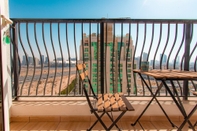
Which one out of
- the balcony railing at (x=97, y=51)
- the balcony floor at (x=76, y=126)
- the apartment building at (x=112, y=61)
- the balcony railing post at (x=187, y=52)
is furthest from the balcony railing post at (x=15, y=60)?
the balcony railing post at (x=187, y=52)

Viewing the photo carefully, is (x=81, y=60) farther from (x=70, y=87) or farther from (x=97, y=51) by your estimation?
(x=70, y=87)

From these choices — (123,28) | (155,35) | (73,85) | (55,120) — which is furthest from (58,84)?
(155,35)

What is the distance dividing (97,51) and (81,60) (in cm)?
37

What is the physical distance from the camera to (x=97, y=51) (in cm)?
242

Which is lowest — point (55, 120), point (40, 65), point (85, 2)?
point (55, 120)

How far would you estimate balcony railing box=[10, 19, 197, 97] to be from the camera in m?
2.32

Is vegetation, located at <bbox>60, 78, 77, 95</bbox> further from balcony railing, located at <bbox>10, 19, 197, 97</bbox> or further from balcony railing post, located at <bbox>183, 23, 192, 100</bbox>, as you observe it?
balcony railing post, located at <bbox>183, 23, 192, 100</bbox>

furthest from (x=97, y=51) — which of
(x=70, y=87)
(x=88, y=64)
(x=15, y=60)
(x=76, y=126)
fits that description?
(x=15, y=60)

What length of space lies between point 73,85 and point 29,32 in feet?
4.20

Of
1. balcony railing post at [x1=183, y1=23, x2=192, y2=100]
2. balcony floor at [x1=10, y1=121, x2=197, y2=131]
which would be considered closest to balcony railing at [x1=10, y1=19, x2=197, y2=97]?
balcony railing post at [x1=183, y1=23, x2=192, y2=100]

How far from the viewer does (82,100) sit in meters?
2.39

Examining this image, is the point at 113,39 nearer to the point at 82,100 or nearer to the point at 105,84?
the point at 105,84

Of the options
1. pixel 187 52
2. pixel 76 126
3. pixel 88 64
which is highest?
pixel 187 52

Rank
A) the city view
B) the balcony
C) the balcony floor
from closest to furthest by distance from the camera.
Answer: the balcony floor
the balcony
the city view
